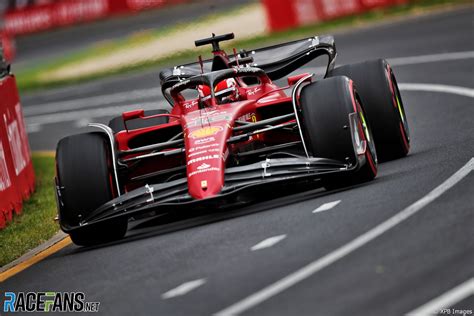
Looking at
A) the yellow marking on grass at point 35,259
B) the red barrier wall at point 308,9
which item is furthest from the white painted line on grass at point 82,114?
the yellow marking on grass at point 35,259

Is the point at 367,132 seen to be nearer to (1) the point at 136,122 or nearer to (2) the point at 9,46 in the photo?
(1) the point at 136,122

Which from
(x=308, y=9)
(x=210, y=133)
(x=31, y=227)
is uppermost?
(x=210, y=133)

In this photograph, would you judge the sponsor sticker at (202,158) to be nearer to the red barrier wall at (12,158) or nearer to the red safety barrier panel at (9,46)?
the red barrier wall at (12,158)

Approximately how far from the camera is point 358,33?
2800 cm

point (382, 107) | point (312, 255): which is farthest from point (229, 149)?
point (312, 255)

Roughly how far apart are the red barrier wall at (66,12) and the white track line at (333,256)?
3677 centimetres

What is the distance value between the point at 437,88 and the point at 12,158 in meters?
6.24

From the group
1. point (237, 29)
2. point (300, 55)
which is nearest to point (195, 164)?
point (300, 55)

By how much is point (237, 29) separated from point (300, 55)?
806 inches

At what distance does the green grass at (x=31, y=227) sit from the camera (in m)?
12.2

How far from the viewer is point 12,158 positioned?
1509 centimetres

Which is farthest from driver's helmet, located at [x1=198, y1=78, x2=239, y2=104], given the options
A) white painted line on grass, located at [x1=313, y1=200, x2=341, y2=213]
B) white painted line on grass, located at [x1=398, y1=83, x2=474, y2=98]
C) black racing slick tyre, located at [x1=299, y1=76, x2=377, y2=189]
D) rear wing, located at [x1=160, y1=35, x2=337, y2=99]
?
white painted line on grass, located at [x1=398, y1=83, x2=474, y2=98]

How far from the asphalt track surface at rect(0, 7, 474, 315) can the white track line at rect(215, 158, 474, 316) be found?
0.01 meters

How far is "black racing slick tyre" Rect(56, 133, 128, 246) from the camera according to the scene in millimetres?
11016
